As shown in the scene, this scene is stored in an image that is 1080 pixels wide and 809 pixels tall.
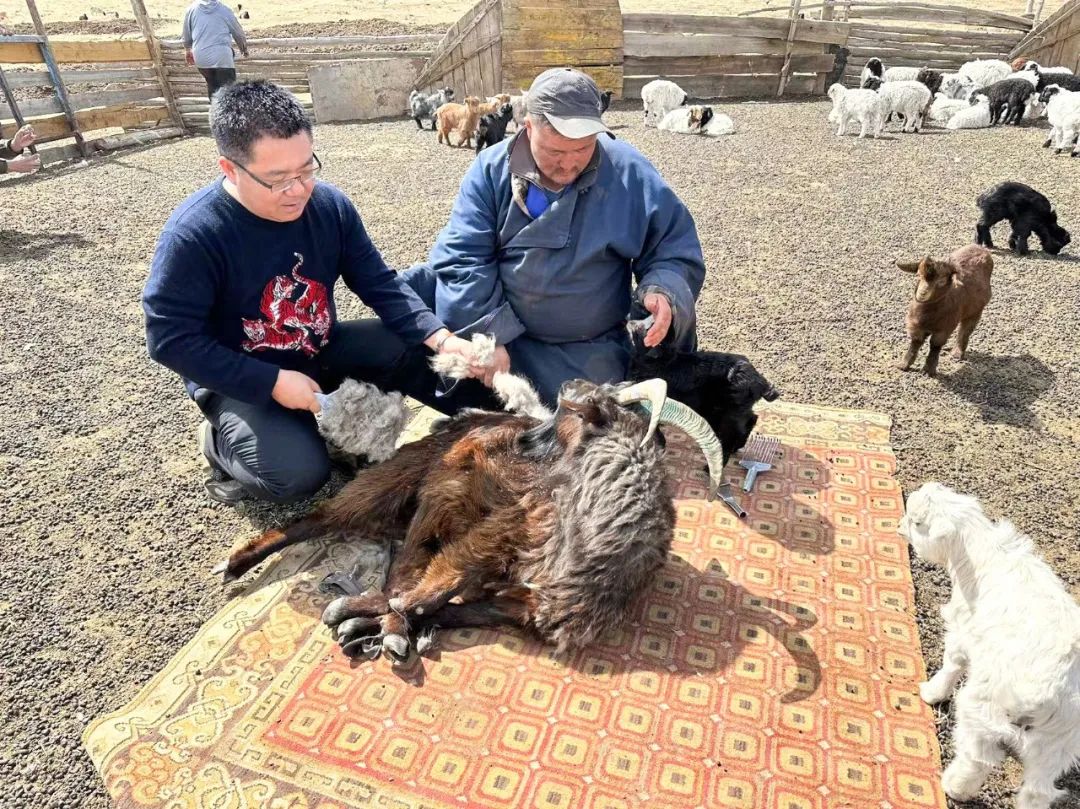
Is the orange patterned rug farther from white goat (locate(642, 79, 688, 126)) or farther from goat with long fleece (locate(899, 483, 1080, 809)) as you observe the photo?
white goat (locate(642, 79, 688, 126))

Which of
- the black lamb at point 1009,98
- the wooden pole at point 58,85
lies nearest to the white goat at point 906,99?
the black lamb at point 1009,98

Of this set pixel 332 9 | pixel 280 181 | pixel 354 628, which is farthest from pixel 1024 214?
pixel 332 9

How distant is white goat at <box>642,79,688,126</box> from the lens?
12.3 metres

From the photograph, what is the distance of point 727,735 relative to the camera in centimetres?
225

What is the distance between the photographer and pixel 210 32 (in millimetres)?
10688

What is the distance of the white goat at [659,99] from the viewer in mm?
12312

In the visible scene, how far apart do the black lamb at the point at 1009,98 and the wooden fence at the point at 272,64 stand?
11.1 m

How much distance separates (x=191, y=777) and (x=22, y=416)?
9.60 ft

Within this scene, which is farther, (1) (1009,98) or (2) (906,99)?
(1) (1009,98)

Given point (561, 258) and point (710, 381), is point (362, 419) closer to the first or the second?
point (561, 258)

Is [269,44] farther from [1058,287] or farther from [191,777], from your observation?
[191,777]

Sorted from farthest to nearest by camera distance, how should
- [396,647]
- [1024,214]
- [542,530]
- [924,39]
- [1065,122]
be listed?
[924,39], [1065,122], [1024,214], [542,530], [396,647]

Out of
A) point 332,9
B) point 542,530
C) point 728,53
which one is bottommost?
point 542,530

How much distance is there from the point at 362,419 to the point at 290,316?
600 mm
